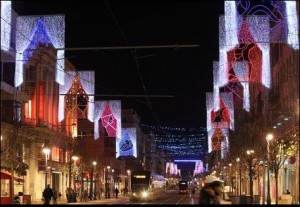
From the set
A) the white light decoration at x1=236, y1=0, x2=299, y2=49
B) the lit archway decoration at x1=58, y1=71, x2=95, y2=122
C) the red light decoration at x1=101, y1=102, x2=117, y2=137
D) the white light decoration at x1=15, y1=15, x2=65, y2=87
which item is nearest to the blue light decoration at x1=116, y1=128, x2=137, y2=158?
the red light decoration at x1=101, y1=102, x2=117, y2=137

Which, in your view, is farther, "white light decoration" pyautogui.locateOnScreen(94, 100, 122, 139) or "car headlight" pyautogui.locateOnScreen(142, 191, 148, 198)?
"car headlight" pyautogui.locateOnScreen(142, 191, 148, 198)

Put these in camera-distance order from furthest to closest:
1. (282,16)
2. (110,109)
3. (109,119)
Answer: (109,119)
(110,109)
(282,16)

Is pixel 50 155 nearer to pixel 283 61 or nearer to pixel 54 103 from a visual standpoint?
pixel 54 103

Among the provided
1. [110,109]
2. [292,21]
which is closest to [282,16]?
[292,21]

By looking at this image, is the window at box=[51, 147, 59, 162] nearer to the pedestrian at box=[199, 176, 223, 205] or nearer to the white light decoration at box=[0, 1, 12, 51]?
the white light decoration at box=[0, 1, 12, 51]

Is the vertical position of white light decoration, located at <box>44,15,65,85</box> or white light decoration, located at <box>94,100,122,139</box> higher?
white light decoration, located at <box>44,15,65,85</box>

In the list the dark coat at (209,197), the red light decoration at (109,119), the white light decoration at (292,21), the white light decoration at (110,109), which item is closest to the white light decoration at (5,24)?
the white light decoration at (292,21)

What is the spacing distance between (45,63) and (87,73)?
2322 centimetres

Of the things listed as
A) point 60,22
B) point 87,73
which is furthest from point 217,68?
point 60,22

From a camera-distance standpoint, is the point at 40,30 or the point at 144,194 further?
the point at 144,194

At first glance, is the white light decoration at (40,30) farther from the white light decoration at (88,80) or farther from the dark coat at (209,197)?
the dark coat at (209,197)

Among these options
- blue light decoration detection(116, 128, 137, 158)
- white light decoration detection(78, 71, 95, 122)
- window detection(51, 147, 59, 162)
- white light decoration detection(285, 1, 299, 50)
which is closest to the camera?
white light decoration detection(285, 1, 299, 50)

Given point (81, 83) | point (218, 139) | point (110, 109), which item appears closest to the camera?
point (81, 83)

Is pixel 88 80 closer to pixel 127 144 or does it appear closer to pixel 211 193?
pixel 211 193
